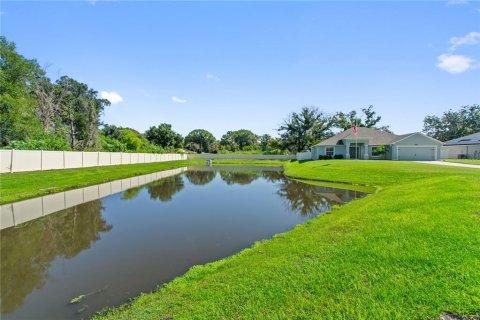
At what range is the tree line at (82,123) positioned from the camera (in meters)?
26.9

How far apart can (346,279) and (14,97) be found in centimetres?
3710

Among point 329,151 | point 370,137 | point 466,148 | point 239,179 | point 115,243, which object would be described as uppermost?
point 370,137

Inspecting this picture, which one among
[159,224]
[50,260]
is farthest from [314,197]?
[50,260]

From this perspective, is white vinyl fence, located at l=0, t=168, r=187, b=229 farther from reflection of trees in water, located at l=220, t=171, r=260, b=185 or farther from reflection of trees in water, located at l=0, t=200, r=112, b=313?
reflection of trees in water, located at l=220, t=171, r=260, b=185

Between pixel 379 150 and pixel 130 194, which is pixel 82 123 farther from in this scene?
pixel 379 150

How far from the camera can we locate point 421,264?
4.05 metres

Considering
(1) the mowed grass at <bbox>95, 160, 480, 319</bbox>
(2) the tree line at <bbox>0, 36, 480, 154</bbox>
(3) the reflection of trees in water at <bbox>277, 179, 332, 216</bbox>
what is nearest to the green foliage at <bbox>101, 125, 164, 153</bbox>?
(2) the tree line at <bbox>0, 36, 480, 154</bbox>

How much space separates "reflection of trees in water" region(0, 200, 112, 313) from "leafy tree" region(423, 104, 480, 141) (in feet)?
239

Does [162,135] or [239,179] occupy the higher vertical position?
[162,135]

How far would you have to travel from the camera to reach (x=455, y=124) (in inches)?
2410

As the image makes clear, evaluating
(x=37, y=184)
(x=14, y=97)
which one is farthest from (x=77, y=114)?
(x=37, y=184)

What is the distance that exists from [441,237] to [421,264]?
125 centimetres

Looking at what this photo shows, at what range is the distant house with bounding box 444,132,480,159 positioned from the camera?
37069mm

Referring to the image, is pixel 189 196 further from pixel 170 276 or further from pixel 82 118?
pixel 82 118
